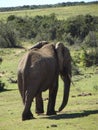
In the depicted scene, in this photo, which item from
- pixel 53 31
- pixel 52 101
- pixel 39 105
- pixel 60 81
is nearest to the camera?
pixel 52 101

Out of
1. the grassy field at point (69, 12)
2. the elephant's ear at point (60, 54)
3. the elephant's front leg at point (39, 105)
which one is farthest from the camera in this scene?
the grassy field at point (69, 12)

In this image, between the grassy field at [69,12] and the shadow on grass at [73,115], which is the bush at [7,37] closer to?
the shadow on grass at [73,115]

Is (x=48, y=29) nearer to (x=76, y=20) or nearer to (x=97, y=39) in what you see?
(x=76, y=20)

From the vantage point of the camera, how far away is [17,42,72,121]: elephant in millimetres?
16438

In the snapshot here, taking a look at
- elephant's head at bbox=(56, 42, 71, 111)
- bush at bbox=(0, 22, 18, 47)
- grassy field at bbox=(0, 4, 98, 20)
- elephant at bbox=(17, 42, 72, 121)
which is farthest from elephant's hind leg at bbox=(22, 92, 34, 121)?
grassy field at bbox=(0, 4, 98, 20)

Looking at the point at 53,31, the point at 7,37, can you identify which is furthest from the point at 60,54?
the point at 53,31

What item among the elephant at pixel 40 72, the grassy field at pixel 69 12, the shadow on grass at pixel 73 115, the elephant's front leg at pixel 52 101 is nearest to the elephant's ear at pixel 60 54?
the elephant at pixel 40 72

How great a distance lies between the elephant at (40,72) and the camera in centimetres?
1644

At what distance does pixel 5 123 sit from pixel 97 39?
147 ft

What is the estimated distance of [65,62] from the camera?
18.3 metres

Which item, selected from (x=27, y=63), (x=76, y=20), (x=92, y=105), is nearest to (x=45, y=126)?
(x=27, y=63)

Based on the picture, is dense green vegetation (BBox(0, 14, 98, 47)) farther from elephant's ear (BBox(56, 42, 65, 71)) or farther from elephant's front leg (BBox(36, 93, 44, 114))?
elephant's front leg (BBox(36, 93, 44, 114))

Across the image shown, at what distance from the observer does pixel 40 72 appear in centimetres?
1658

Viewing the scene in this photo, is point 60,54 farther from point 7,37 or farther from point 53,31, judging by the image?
point 53,31
